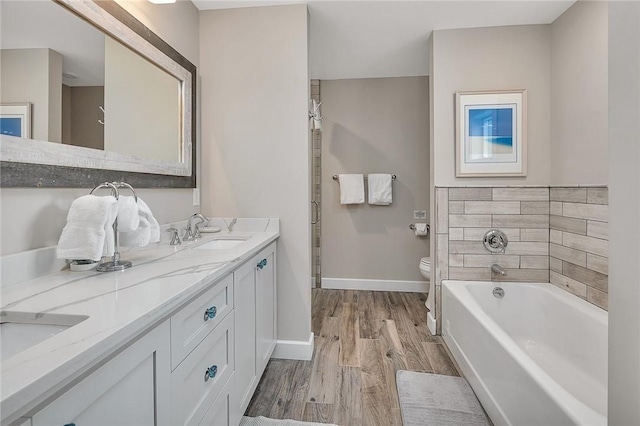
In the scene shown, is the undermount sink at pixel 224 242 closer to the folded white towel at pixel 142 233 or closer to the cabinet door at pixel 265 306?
the cabinet door at pixel 265 306

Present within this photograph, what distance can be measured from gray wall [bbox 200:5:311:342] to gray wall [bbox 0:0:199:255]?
356mm

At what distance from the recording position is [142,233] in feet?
4.03

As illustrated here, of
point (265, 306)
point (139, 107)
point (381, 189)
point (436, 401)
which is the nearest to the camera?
point (139, 107)

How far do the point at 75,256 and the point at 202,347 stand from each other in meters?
0.52

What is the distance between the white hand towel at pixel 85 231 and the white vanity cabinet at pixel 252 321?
525 millimetres

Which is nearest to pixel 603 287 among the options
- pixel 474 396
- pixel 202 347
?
pixel 474 396

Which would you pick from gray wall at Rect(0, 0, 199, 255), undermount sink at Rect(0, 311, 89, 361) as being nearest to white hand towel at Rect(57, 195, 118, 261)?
gray wall at Rect(0, 0, 199, 255)

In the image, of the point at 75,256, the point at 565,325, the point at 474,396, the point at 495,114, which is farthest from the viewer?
the point at 495,114

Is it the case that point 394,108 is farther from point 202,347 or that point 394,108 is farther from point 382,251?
point 202,347

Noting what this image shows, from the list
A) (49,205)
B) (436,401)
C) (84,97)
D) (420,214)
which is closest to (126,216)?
(49,205)

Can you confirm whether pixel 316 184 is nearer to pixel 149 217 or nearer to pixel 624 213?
pixel 149 217

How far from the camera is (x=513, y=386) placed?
1.33 meters

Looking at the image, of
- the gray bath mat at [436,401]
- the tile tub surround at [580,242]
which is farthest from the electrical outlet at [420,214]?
the gray bath mat at [436,401]

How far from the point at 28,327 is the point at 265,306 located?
1.24 meters
